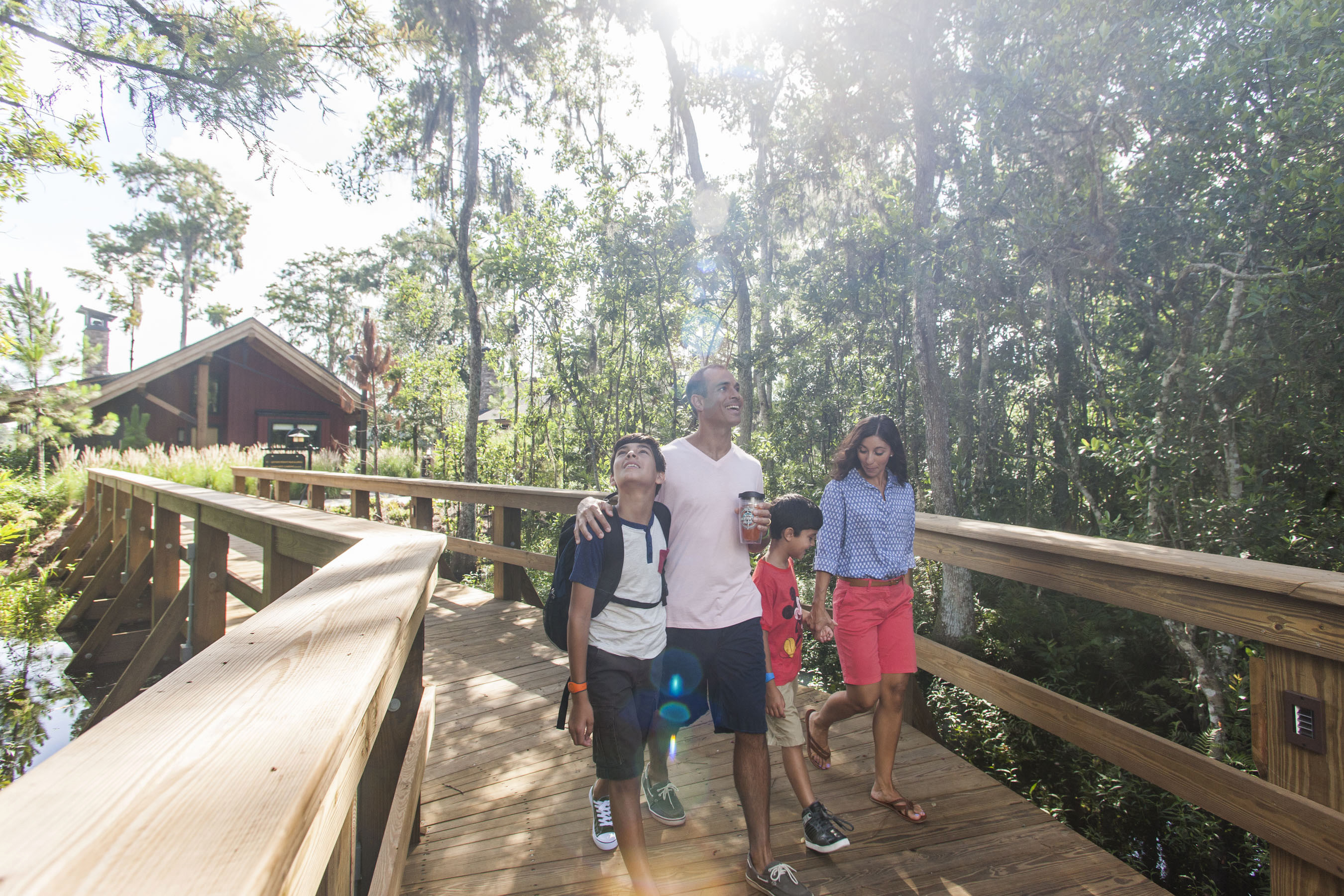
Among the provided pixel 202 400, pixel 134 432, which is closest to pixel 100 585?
pixel 134 432

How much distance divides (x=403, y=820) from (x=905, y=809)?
175 centimetres

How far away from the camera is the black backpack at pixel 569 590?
2.18 m

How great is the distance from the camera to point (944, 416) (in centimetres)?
887

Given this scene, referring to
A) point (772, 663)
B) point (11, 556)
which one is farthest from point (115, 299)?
point (772, 663)

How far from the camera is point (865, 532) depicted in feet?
8.87

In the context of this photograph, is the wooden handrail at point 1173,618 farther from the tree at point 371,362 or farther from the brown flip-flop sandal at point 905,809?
the tree at point 371,362

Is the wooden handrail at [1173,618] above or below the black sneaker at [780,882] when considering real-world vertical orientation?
above

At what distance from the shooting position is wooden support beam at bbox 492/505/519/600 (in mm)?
5488

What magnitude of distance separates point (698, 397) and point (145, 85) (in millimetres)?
9289

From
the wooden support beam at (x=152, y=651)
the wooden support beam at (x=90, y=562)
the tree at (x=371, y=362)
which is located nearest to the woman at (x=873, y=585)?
the wooden support beam at (x=152, y=651)

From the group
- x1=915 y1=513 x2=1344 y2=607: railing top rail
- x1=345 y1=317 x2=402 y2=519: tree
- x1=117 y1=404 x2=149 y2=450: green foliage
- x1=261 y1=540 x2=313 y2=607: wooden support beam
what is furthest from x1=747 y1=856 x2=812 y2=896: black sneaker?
x1=117 y1=404 x2=149 y2=450: green foliage

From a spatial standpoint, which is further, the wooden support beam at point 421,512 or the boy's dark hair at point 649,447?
the wooden support beam at point 421,512

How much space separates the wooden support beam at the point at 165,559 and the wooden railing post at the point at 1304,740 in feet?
19.2

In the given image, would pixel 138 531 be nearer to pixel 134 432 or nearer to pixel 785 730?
pixel 785 730
